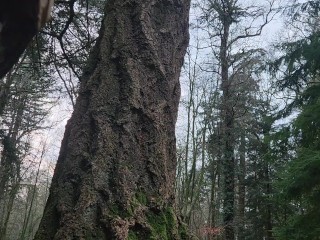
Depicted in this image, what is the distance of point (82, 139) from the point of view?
1759mm

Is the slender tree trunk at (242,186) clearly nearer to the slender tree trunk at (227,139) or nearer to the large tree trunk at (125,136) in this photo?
the slender tree trunk at (227,139)

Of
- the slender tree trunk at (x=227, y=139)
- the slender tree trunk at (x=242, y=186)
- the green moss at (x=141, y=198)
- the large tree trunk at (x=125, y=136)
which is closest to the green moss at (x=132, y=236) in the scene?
the large tree trunk at (x=125, y=136)

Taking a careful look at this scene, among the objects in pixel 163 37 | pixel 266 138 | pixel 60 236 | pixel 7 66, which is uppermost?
pixel 266 138

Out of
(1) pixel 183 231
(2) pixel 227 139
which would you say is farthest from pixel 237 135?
(1) pixel 183 231

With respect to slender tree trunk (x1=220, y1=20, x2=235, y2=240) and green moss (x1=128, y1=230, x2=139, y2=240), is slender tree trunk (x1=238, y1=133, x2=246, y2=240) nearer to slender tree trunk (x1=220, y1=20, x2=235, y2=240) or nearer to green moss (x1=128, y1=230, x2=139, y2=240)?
slender tree trunk (x1=220, y1=20, x2=235, y2=240)

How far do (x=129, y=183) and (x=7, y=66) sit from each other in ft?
2.36

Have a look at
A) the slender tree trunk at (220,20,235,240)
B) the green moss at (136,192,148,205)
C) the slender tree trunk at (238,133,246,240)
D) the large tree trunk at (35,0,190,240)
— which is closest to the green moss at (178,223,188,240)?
the large tree trunk at (35,0,190,240)

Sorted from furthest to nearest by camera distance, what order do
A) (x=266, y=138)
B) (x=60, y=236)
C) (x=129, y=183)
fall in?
(x=266, y=138) < (x=129, y=183) < (x=60, y=236)

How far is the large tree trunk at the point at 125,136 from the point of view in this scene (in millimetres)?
1556

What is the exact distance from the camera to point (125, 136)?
1759mm

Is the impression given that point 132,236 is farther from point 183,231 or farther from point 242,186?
point 242,186

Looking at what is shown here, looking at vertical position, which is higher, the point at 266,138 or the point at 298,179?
the point at 266,138

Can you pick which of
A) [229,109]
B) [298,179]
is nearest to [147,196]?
[298,179]

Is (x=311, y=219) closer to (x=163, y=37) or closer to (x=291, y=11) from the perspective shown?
(x=291, y=11)
